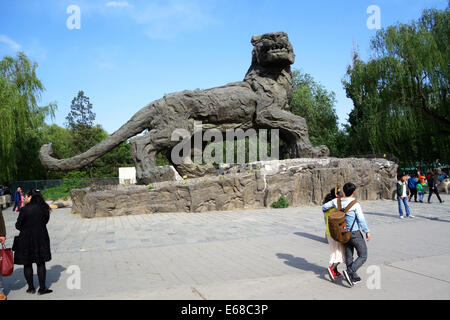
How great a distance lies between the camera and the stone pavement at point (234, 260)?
11.4 ft

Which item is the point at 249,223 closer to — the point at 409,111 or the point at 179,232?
the point at 179,232

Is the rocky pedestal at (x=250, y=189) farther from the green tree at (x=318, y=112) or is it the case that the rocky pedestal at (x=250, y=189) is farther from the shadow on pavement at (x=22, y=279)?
the green tree at (x=318, y=112)

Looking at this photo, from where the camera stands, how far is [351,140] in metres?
21.7

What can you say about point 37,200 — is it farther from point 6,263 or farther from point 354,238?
point 354,238

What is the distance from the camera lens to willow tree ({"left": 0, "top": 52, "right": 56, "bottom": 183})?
1692 centimetres

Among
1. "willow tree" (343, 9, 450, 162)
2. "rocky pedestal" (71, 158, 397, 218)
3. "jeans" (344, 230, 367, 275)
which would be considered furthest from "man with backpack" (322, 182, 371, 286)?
"willow tree" (343, 9, 450, 162)

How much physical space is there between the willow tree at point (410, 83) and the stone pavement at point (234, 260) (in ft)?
32.9

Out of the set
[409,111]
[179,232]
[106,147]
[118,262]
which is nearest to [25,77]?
[106,147]

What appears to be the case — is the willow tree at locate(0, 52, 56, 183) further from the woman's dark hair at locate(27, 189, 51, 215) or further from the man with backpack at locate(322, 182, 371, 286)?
the man with backpack at locate(322, 182, 371, 286)

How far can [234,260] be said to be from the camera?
4.66 m

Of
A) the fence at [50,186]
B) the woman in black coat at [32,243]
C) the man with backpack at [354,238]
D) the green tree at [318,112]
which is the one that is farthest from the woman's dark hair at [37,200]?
the green tree at [318,112]

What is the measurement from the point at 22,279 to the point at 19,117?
1624cm

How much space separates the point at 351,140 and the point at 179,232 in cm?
1749

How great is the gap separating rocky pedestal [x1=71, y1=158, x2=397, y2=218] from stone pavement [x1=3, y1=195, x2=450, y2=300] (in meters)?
1.22
